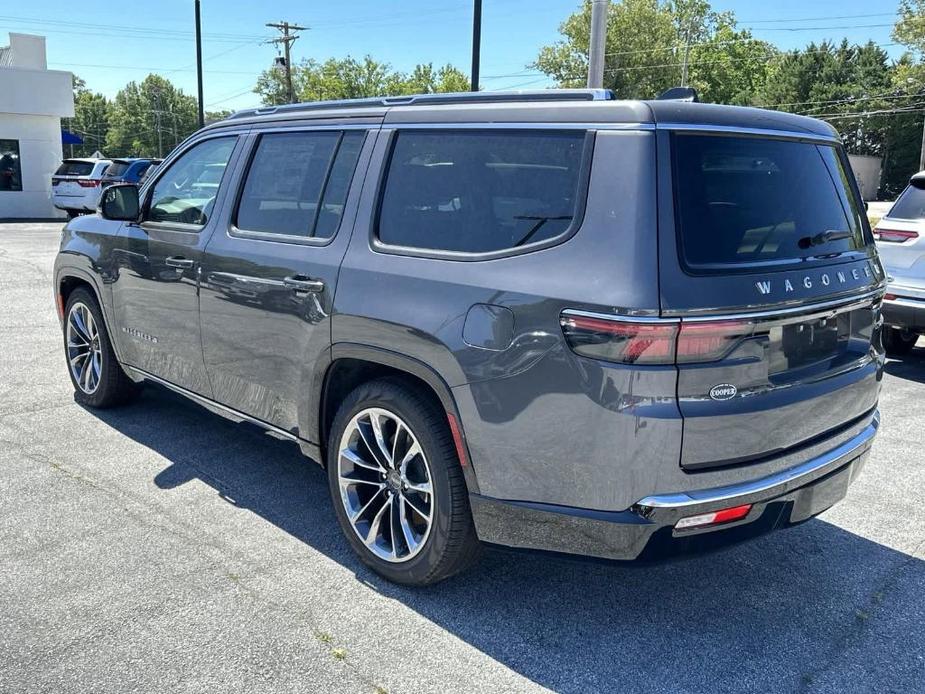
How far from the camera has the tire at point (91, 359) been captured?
17.5 feet

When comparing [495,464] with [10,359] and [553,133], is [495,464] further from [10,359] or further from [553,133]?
[10,359]

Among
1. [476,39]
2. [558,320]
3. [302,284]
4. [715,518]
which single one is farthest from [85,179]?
[715,518]

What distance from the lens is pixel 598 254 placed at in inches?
102

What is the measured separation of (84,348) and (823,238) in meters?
4.81

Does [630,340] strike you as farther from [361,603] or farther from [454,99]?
[361,603]

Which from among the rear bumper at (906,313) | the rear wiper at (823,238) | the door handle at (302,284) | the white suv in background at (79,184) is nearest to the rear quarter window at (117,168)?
the white suv in background at (79,184)

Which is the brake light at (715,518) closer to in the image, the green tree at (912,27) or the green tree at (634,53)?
the green tree at (912,27)

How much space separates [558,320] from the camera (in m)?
2.63

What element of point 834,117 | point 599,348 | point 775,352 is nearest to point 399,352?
point 599,348

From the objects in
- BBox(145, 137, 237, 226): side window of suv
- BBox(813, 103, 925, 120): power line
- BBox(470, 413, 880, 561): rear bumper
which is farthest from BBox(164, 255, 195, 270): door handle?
BBox(813, 103, 925, 120): power line

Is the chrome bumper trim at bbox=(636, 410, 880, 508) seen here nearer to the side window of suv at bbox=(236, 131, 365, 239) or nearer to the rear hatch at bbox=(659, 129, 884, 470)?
the rear hatch at bbox=(659, 129, 884, 470)

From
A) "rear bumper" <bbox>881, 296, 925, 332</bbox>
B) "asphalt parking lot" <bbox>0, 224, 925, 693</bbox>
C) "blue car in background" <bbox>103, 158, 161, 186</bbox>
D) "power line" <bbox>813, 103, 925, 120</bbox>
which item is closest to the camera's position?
"asphalt parking lot" <bbox>0, 224, 925, 693</bbox>

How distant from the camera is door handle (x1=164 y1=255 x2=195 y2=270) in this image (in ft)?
14.0

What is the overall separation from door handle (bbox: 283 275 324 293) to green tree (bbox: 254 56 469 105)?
270 ft
